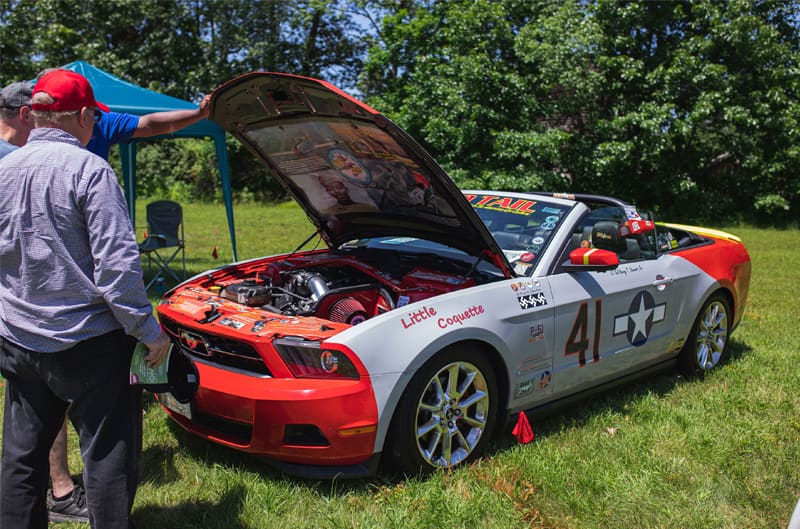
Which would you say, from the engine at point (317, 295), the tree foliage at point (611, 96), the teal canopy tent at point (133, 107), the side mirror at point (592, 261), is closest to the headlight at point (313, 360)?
the engine at point (317, 295)

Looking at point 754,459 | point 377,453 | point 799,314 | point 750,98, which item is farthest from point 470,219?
point 750,98

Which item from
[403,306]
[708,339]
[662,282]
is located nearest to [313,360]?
[403,306]

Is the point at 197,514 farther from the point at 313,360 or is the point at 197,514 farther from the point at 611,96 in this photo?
the point at 611,96

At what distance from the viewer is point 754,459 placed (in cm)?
370

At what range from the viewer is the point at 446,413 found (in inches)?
131

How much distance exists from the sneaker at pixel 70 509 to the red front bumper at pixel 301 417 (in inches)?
26.5

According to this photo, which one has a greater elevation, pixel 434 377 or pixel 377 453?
pixel 434 377

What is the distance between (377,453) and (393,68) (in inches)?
781

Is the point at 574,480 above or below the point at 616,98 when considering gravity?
below

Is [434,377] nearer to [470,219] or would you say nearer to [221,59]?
[470,219]

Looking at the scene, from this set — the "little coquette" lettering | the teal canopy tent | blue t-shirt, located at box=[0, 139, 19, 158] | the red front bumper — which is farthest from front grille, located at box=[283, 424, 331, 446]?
the teal canopy tent

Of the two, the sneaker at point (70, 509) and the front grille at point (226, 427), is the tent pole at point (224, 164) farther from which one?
the sneaker at point (70, 509)

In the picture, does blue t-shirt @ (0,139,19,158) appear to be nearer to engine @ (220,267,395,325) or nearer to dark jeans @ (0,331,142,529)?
dark jeans @ (0,331,142,529)

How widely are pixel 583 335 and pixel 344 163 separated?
177 centimetres
